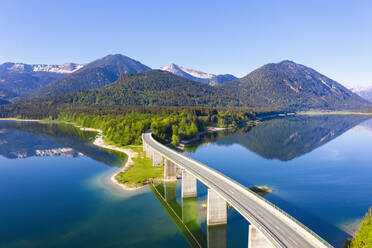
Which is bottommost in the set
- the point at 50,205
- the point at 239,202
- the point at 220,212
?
the point at 50,205

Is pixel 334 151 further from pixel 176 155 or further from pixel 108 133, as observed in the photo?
pixel 108 133

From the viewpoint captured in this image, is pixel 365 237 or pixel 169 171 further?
pixel 169 171

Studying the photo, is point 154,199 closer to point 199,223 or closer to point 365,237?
point 199,223

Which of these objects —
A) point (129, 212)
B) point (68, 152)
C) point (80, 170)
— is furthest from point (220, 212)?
point (68, 152)

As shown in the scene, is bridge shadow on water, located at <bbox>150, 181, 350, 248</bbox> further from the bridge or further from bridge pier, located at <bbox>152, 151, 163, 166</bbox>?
bridge pier, located at <bbox>152, 151, 163, 166</bbox>

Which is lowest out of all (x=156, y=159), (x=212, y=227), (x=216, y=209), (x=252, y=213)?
(x=212, y=227)

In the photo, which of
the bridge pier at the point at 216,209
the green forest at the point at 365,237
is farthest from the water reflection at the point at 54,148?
the green forest at the point at 365,237

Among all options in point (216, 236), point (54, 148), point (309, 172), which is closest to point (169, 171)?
point (216, 236)

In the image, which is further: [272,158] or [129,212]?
[272,158]
